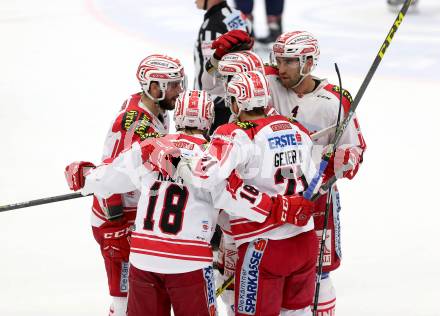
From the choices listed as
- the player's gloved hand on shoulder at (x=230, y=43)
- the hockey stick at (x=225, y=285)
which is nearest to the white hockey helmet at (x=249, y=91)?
the player's gloved hand on shoulder at (x=230, y=43)

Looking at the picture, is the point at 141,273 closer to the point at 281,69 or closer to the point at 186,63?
the point at 281,69

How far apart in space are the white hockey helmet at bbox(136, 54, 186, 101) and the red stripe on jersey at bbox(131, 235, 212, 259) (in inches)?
29.2

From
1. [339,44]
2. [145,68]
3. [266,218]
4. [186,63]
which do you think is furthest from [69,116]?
[266,218]

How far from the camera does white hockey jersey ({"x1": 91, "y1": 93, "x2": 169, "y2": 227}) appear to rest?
4.14 m

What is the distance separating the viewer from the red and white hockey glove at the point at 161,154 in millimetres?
3736

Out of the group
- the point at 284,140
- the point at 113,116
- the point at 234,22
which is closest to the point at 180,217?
the point at 284,140

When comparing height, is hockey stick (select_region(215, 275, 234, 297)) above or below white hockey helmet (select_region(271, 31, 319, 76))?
below

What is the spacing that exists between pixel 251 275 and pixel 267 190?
36 cm

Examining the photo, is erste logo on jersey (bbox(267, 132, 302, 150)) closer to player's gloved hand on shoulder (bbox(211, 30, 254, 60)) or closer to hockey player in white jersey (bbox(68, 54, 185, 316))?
hockey player in white jersey (bbox(68, 54, 185, 316))

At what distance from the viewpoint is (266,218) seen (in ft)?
12.6

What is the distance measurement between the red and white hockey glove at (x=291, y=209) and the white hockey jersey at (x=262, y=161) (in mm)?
62

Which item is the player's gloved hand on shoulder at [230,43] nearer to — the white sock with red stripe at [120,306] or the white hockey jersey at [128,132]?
the white hockey jersey at [128,132]

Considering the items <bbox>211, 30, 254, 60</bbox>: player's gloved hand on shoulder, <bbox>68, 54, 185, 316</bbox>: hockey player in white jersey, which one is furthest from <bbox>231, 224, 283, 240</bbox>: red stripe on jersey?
<bbox>211, 30, 254, 60</bbox>: player's gloved hand on shoulder

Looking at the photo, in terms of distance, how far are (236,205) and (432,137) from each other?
4.38 m
